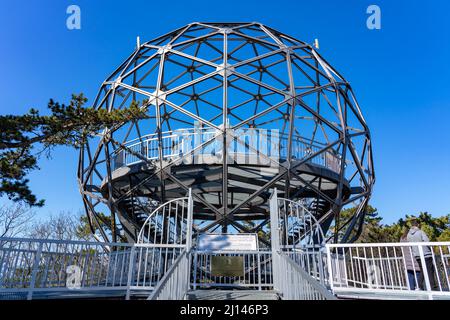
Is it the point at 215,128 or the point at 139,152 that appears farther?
the point at 139,152

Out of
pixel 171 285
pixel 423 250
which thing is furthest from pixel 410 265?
pixel 171 285

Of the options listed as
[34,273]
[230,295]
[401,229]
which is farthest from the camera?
[401,229]

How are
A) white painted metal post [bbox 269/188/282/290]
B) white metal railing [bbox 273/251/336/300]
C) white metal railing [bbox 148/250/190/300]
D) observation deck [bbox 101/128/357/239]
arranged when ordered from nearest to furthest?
white metal railing [bbox 273/251/336/300], white metal railing [bbox 148/250/190/300], white painted metal post [bbox 269/188/282/290], observation deck [bbox 101/128/357/239]

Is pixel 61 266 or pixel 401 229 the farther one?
pixel 401 229

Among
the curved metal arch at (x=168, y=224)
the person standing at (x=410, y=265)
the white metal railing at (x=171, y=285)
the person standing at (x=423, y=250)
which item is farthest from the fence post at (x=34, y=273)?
the person standing at (x=423, y=250)

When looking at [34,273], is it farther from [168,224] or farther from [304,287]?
[304,287]

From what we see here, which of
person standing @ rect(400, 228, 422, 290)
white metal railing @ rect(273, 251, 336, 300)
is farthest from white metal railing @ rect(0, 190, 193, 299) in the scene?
person standing @ rect(400, 228, 422, 290)

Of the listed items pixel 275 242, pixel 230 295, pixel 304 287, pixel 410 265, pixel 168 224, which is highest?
pixel 168 224

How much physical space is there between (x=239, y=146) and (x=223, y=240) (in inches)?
144

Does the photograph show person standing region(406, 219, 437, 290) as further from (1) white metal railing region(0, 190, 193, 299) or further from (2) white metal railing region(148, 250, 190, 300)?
(2) white metal railing region(148, 250, 190, 300)

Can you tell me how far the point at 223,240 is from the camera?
31.6ft
